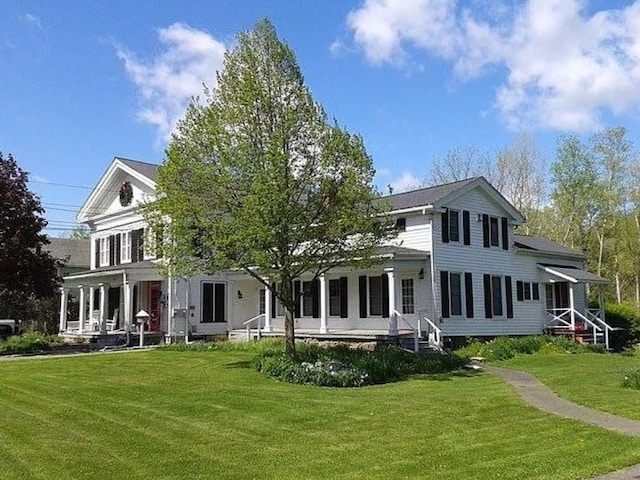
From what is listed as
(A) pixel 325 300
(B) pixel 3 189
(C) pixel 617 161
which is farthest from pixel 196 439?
(C) pixel 617 161

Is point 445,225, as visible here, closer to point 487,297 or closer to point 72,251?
point 487,297

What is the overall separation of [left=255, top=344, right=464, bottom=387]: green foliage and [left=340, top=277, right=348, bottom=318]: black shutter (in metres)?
6.98

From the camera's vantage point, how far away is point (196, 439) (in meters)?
9.76

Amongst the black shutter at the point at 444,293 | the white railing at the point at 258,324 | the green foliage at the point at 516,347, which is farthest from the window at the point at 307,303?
the green foliage at the point at 516,347

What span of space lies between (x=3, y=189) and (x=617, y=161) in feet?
131

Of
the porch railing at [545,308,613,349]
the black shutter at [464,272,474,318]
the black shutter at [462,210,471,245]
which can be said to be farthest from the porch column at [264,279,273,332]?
the porch railing at [545,308,613,349]

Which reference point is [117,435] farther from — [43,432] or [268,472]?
[268,472]

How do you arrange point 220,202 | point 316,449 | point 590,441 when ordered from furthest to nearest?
point 220,202, point 590,441, point 316,449

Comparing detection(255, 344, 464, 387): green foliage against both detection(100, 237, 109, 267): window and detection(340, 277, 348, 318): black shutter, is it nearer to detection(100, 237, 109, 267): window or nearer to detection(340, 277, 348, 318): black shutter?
detection(340, 277, 348, 318): black shutter

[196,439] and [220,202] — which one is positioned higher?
[220,202]

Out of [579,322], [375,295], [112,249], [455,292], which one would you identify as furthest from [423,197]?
[112,249]

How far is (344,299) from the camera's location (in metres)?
27.1

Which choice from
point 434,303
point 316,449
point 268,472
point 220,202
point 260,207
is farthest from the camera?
point 434,303

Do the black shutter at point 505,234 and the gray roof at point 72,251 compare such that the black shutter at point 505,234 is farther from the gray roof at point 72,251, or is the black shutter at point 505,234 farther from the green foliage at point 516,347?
the gray roof at point 72,251
